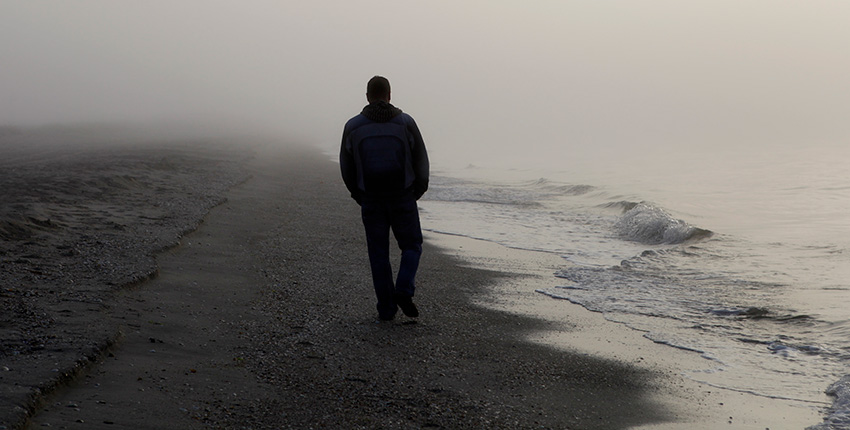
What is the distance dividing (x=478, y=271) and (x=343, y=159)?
3.74m

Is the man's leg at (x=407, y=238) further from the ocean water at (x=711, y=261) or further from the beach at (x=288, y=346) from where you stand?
the ocean water at (x=711, y=261)

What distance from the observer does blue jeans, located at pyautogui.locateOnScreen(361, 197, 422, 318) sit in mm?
6105

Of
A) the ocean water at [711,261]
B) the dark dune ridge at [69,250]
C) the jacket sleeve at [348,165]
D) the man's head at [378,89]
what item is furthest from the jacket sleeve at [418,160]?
the dark dune ridge at [69,250]

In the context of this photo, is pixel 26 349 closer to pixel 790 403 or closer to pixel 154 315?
pixel 154 315

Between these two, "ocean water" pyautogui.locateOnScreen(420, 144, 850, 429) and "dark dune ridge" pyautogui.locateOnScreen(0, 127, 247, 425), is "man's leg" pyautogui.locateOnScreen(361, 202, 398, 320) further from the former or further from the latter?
"ocean water" pyautogui.locateOnScreen(420, 144, 850, 429)

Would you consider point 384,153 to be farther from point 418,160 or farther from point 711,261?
point 711,261

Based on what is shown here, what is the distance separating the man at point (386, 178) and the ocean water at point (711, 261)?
241cm

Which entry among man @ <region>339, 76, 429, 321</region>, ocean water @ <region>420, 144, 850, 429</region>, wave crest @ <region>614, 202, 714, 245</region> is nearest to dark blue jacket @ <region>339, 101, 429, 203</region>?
man @ <region>339, 76, 429, 321</region>

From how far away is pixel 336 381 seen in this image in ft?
14.9

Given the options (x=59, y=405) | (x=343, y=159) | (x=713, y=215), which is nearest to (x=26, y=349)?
Answer: (x=59, y=405)

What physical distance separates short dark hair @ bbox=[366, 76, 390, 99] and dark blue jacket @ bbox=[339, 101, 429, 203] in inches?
2.8

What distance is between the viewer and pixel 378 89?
5.97 meters

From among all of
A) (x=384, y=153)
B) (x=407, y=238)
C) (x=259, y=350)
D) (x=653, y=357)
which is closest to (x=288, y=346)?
(x=259, y=350)

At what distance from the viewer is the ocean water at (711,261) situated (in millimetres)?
5867
